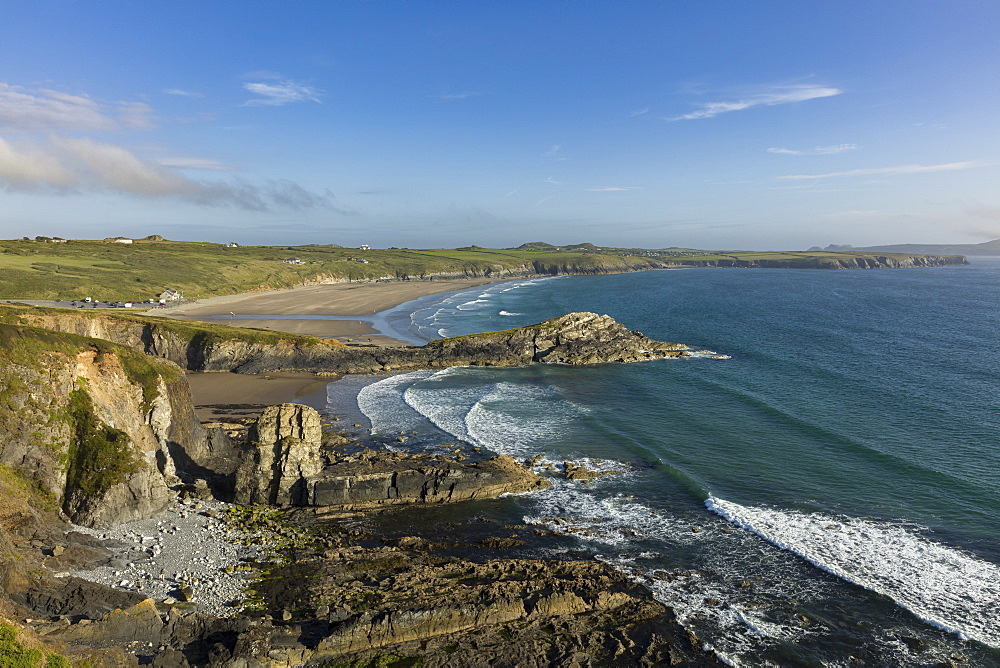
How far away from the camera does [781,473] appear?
104ft

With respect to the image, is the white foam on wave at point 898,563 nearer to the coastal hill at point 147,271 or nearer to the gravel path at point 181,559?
the gravel path at point 181,559

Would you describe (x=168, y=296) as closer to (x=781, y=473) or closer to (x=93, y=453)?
(x=93, y=453)

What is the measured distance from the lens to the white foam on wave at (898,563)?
773 inches

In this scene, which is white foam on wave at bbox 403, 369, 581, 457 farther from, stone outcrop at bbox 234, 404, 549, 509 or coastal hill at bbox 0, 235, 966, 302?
coastal hill at bbox 0, 235, 966, 302

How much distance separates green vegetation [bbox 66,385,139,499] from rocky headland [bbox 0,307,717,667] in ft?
0.20

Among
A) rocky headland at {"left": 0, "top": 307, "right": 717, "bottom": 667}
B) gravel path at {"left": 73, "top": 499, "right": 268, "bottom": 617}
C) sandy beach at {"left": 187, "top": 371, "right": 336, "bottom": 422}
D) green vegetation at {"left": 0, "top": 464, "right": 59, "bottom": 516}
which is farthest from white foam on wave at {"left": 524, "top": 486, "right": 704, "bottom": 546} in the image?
sandy beach at {"left": 187, "top": 371, "right": 336, "bottom": 422}

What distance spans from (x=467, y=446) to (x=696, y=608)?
62.3ft

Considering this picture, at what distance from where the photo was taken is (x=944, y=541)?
24.4m

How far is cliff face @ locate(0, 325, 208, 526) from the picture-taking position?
2269 centimetres

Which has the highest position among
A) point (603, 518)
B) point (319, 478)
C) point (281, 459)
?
point (281, 459)

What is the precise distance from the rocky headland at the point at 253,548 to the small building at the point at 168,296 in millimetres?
82232

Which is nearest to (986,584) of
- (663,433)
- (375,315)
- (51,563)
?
(663,433)

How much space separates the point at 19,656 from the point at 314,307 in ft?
327

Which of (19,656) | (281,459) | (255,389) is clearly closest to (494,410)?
(281,459)
